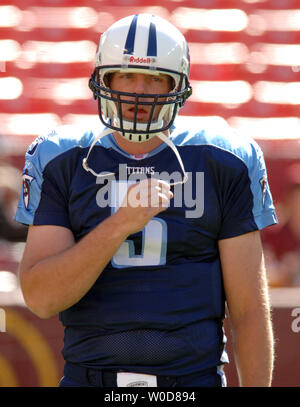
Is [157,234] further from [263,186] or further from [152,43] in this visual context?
[152,43]

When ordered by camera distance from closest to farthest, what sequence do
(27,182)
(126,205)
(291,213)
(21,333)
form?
(126,205) < (27,182) < (21,333) < (291,213)

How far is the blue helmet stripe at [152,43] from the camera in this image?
6.75 ft

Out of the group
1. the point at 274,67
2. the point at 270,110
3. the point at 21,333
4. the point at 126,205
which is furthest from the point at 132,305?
the point at 274,67

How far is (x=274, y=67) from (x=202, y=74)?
38 cm

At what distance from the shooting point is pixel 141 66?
2.03m

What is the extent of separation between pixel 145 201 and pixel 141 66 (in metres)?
0.41

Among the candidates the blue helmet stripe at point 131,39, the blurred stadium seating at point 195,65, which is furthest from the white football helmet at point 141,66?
the blurred stadium seating at point 195,65

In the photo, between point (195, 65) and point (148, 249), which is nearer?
point (148, 249)

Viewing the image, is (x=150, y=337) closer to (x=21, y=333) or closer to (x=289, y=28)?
(x=21, y=333)

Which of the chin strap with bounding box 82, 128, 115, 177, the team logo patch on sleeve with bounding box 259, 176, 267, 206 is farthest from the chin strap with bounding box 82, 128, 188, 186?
the team logo patch on sleeve with bounding box 259, 176, 267, 206

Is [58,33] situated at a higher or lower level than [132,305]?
higher

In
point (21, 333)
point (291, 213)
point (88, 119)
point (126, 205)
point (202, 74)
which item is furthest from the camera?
point (202, 74)

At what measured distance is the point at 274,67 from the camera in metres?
4.07

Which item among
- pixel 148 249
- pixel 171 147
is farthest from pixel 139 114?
pixel 148 249
